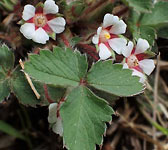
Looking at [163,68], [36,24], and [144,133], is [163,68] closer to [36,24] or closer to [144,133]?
[144,133]

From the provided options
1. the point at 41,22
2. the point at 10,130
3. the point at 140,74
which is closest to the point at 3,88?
the point at 41,22

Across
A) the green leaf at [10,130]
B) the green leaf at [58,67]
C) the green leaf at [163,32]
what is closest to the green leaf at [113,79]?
the green leaf at [58,67]

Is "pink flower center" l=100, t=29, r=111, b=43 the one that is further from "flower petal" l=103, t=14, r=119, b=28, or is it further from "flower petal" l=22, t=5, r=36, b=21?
"flower petal" l=22, t=5, r=36, b=21

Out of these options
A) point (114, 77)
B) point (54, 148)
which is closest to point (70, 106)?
point (114, 77)

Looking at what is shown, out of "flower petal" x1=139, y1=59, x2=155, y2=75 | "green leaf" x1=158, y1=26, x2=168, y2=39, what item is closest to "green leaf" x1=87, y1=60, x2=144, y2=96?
"flower petal" x1=139, y1=59, x2=155, y2=75

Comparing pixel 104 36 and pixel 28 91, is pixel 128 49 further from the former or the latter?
pixel 28 91
